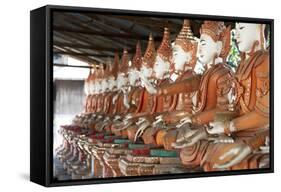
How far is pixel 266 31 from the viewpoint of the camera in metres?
4.66

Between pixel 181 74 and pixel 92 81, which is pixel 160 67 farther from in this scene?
pixel 92 81

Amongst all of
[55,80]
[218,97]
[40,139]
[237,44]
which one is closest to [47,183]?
[40,139]

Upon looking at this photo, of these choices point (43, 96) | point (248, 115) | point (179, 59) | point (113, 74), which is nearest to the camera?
point (43, 96)

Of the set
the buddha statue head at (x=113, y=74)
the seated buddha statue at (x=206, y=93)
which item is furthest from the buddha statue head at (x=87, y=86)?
the seated buddha statue at (x=206, y=93)

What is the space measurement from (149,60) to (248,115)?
29.7 inches

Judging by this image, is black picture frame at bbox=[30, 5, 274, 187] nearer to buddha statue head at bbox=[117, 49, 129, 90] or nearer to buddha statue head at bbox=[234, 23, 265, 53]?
buddha statue head at bbox=[117, 49, 129, 90]

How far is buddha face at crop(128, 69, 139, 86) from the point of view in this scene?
4.27 meters

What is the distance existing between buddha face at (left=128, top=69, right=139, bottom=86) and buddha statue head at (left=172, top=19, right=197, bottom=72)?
0.27 meters

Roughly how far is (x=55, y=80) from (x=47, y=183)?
0.57 metres

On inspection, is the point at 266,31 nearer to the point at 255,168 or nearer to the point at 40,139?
the point at 255,168

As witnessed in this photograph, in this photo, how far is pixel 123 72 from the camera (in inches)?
166

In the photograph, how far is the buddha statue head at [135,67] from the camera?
4250mm

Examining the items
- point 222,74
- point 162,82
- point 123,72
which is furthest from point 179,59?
point 123,72

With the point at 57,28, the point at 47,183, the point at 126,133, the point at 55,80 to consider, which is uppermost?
the point at 57,28
